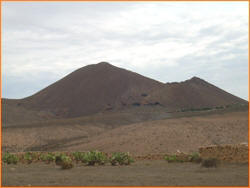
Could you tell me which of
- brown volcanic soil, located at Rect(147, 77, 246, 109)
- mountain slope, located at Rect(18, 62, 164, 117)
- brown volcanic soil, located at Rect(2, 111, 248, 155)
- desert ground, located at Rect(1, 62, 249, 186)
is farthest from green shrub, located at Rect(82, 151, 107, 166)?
mountain slope, located at Rect(18, 62, 164, 117)

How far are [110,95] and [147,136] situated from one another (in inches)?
2787

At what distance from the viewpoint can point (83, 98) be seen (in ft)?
392

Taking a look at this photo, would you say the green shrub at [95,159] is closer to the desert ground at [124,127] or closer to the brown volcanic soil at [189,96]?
the desert ground at [124,127]

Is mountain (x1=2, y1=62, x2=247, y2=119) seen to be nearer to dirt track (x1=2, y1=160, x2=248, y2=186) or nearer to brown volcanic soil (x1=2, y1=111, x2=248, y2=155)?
brown volcanic soil (x1=2, y1=111, x2=248, y2=155)

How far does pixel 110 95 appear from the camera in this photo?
117062 mm

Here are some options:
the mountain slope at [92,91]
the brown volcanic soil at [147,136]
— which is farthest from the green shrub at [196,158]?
the mountain slope at [92,91]

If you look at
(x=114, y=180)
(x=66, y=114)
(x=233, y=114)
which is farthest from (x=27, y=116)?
(x=114, y=180)

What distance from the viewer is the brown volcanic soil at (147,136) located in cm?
4294

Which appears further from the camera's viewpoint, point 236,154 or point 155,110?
point 155,110

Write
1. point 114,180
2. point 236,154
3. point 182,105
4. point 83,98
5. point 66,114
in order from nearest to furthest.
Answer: point 114,180 → point 236,154 → point 182,105 → point 66,114 → point 83,98

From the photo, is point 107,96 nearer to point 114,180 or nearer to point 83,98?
point 83,98

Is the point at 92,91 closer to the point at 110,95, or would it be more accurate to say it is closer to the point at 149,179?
the point at 110,95

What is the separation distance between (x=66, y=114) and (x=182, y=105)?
2684 centimetres

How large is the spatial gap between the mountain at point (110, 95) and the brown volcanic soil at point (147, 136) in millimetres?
33703
